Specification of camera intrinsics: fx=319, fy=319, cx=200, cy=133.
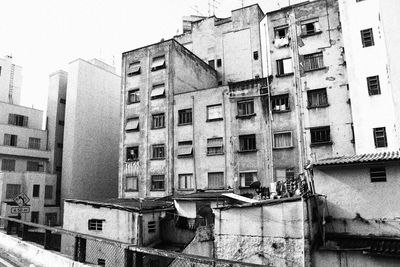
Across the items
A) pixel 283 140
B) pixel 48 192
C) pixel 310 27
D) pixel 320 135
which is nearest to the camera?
pixel 320 135

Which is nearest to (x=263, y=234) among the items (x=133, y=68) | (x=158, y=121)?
(x=158, y=121)

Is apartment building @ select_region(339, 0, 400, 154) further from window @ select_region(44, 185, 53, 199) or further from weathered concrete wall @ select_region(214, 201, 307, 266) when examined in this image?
window @ select_region(44, 185, 53, 199)

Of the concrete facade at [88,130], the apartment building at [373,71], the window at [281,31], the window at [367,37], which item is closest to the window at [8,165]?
the concrete facade at [88,130]

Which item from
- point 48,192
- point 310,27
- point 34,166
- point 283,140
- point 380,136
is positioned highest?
point 310,27

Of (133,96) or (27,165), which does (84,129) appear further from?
(133,96)

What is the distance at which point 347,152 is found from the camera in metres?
26.2

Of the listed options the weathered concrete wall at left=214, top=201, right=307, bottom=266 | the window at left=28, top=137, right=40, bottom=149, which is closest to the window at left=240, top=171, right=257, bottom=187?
the weathered concrete wall at left=214, top=201, right=307, bottom=266

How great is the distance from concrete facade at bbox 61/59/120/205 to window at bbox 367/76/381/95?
3593 cm

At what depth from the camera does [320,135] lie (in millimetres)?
27453

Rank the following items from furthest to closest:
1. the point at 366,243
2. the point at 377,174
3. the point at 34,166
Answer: the point at 34,166
the point at 377,174
the point at 366,243

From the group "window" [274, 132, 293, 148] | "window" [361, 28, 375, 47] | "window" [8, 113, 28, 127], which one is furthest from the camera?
"window" [8, 113, 28, 127]

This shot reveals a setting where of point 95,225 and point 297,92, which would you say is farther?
point 297,92

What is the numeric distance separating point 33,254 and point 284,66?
1040 inches

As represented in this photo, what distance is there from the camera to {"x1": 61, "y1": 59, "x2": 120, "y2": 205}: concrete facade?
44469 millimetres
